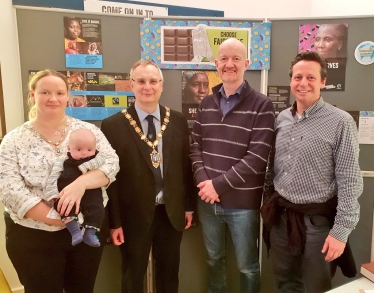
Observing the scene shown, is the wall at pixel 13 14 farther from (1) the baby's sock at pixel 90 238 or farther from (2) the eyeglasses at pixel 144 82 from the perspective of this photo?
(1) the baby's sock at pixel 90 238

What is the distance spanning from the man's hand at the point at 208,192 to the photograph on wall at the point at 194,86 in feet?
1.91

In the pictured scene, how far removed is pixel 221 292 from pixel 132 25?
1862 mm

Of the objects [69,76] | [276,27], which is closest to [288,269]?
[276,27]

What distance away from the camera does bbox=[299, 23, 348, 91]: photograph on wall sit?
2.01m

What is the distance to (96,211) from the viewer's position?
144 centimetres

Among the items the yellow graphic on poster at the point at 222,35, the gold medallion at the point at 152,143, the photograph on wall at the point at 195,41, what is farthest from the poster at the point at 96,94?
the yellow graphic on poster at the point at 222,35

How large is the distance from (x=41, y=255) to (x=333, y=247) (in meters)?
1.35

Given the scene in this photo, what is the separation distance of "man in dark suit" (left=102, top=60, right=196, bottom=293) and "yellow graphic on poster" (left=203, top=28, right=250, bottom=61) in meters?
0.53

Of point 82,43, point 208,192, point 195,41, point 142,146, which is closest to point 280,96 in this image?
point 195,41

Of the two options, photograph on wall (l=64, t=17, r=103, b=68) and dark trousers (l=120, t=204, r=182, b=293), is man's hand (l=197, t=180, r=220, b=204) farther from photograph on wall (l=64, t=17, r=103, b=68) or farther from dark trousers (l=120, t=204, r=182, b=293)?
photograph on wall (l=64, t=17, r=103, b=68)

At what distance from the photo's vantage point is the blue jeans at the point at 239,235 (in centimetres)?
178

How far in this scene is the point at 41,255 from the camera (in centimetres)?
142

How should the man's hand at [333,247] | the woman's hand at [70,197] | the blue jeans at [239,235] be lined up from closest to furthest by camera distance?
the woman's hand at [70,197], the man's hand at [333,247], the blue jeans at [239,235]

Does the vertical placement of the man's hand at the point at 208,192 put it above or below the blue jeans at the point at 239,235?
above
